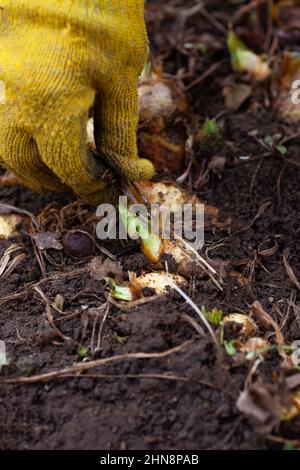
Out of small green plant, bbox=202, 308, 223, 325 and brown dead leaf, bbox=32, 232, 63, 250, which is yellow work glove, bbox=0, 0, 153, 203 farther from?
small green plant, bbox=202, 308, 223, 325

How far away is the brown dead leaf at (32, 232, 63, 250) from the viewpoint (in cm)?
185

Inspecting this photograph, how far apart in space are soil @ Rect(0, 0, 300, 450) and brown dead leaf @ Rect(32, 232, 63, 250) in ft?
0.08

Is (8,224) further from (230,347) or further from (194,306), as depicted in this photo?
(230,347)

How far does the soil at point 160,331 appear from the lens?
1.38m

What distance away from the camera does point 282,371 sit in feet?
4.49

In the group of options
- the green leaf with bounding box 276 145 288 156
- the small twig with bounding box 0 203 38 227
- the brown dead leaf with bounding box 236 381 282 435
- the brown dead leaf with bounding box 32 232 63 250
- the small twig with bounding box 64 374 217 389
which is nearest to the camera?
Answer: the brown dead leaf with bounding box 236 381 282 435

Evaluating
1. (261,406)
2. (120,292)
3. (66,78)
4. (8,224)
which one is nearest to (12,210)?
(8,224)

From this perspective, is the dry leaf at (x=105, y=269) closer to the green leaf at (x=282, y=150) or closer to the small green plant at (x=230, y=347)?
the small green plant at (x=230, y=347)

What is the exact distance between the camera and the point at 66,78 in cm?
146

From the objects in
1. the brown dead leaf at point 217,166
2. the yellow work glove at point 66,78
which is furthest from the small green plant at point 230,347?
the brown dead leaf at point 217,166

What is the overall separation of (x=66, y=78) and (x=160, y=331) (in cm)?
68

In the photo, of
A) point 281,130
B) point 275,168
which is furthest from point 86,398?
point 281,130

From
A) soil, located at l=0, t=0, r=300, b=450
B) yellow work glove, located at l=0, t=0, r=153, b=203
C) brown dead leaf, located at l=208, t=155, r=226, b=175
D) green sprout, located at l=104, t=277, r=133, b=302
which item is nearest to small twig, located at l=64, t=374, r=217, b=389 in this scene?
soil, located at l=0, t=0, r=300, b=450

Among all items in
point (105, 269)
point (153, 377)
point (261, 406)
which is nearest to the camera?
point (261, 406)
